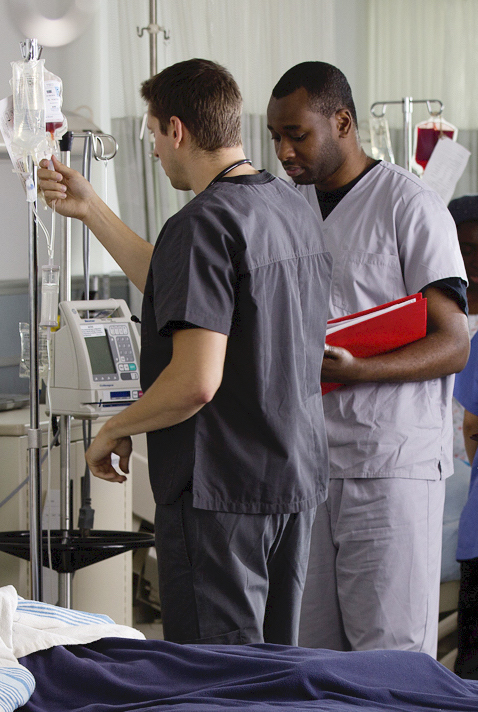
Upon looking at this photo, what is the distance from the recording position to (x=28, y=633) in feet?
→ 3.91

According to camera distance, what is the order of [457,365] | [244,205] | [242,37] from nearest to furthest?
[244,205]
[457,365]
[242,37]

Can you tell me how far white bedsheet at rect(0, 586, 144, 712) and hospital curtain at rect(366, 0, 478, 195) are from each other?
3585 mm

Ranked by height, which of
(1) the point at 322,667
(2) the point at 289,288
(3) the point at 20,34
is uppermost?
(3) the point at 20,34

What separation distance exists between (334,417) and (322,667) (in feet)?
2.50

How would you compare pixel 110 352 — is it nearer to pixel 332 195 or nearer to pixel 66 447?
pixel 66 447

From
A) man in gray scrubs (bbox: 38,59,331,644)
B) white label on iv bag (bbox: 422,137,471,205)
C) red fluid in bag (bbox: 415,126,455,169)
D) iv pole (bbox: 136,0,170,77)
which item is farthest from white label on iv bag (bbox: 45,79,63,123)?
red fluid in bag (bbox: 415,126,455,169)

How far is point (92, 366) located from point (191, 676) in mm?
937

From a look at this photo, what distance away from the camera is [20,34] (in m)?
2.82

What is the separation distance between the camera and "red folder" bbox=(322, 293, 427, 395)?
1.61 m

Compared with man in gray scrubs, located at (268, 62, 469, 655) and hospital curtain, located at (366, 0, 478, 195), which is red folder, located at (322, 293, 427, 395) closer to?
man in gray scrubs, located at (268, 62, 469, 655)

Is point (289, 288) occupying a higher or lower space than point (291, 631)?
higher

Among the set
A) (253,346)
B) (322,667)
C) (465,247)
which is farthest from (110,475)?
(465,247)

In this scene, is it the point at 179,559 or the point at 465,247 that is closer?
the point at 179,559

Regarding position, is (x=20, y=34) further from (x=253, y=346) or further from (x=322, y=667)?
(x=322, y=667)
